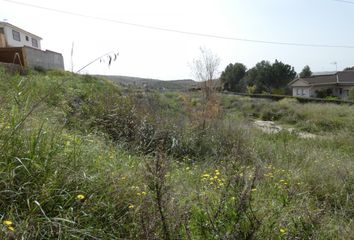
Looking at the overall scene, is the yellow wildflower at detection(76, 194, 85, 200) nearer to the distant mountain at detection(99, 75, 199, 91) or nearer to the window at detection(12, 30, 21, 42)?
the distant mountain at detection(99, 75, 199, 91)

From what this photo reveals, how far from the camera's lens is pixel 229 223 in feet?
7.82

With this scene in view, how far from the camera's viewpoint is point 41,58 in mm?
20062

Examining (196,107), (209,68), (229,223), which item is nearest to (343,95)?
(209,68)

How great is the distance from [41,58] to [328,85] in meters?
39.5

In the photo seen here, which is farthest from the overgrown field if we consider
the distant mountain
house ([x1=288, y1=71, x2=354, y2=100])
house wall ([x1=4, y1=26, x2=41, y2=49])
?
house ([x1=288, y1=71, x2=354, y2=100])

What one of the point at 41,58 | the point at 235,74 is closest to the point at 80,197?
the point at 41,58

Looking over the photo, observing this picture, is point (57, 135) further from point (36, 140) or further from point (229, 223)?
point (229, 223)

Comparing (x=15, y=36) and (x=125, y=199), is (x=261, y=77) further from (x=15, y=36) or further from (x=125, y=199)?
(x=125, y=199)

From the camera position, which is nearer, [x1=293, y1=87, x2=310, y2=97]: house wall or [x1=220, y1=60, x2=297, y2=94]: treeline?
[x1=293, y1=87, x2=310, y2=97]: house wall

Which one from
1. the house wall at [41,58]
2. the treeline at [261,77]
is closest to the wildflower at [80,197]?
the house wall at [41,58]

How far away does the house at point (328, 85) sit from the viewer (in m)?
44.6

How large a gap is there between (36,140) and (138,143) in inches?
114

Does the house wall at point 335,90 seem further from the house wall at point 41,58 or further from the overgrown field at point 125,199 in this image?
the overgrown field at point 125,199

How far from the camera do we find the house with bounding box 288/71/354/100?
44625mm
